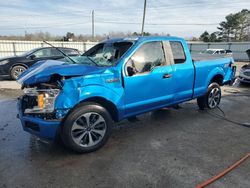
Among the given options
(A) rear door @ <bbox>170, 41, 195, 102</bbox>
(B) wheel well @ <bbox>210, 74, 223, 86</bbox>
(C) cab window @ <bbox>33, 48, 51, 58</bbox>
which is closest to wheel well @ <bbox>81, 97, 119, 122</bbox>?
(A) rear door @ <bbox>170, 41, 195, 102</bbox>

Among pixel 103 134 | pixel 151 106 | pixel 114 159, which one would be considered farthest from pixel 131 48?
pixel 114 159

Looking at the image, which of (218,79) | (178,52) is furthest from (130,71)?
(218,79)

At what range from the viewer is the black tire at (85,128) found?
10.8ft

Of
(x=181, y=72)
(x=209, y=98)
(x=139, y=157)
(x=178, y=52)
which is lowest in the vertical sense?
(x=139, y=157)

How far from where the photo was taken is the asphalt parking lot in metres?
2.85

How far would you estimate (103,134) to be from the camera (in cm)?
365

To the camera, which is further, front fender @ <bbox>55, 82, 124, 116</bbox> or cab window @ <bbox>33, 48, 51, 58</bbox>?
cab window @ <bbox>33, 48, 51, 58</bbox>

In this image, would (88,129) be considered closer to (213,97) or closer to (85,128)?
(85,128)

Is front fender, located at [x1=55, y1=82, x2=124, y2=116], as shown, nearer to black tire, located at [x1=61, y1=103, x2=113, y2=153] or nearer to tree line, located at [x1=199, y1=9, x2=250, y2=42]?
black tire, located at [x1=61, y1=103, x2=113, y2=153]

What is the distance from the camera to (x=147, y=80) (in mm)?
4027

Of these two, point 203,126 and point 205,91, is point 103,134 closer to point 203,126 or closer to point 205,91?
point 203,126

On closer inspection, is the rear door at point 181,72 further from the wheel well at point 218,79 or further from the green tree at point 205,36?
the green tree at point 205,36

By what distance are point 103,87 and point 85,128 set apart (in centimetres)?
71

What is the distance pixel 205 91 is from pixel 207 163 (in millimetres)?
2658
